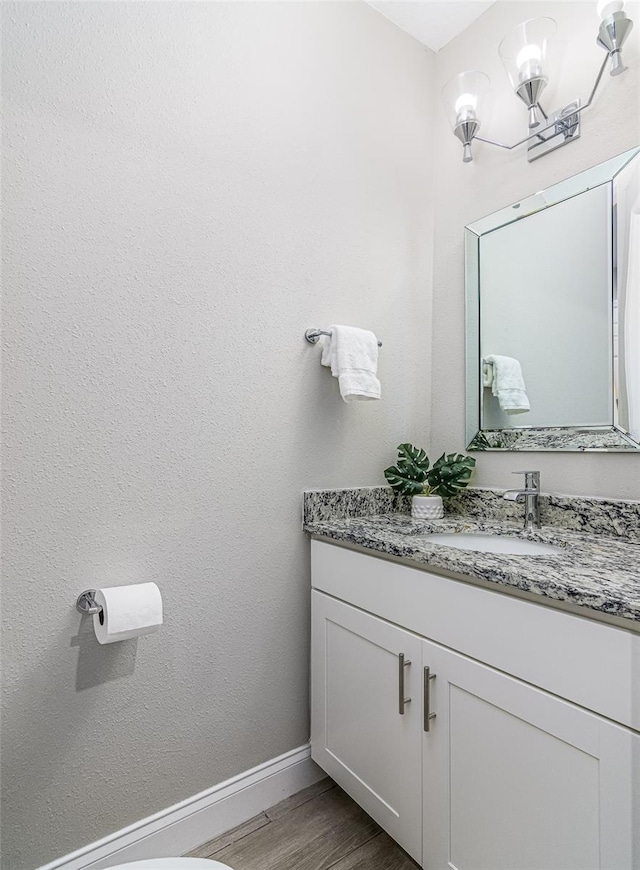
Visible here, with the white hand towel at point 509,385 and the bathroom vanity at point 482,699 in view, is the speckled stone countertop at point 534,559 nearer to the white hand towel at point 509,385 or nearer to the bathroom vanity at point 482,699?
the bathroom vanity at point 482,699

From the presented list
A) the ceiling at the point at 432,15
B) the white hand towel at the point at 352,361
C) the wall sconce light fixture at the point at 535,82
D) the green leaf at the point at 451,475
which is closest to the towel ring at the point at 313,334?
the white hand towel at the point at 352,361

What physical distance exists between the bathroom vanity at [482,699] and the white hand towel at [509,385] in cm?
44

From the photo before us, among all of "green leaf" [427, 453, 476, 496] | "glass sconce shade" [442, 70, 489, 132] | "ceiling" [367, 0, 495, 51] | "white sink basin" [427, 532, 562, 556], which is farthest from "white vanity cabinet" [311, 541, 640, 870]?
"ceiling" [367, 0, 495, 51]

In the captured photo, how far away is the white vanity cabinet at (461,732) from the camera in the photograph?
740mm

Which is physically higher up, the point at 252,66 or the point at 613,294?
the point at 252,66

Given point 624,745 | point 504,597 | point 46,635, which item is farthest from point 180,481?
point 624,745

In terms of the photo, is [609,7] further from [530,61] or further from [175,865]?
[175,865]

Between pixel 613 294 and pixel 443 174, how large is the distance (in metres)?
0.84

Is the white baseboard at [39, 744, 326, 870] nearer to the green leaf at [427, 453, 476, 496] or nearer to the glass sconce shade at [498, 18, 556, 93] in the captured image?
the green leaf at [427, 453, 476, 496]

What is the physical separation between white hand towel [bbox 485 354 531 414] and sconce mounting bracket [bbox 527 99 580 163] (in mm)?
624

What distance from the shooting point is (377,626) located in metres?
1.18

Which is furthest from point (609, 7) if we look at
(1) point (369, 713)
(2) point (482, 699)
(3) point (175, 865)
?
(3) point (175, 865)

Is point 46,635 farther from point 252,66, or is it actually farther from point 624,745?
point 252,66

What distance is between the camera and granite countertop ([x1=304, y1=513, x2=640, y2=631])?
0.75 metres
